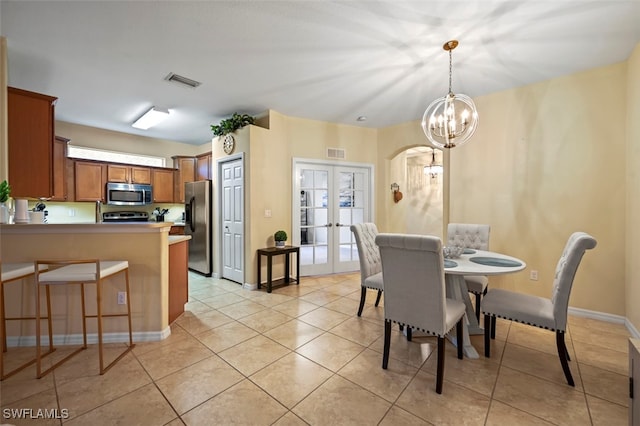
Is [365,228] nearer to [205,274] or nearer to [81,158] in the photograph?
[205,274]

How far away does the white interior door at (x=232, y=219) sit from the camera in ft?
13.6

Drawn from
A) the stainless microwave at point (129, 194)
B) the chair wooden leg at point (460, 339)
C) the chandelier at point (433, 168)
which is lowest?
the chair wooden leg at point (460, 339)

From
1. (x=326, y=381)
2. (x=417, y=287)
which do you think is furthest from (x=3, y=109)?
(x=417, y=287)

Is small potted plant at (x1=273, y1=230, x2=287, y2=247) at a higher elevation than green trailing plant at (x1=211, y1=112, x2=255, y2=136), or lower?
lower

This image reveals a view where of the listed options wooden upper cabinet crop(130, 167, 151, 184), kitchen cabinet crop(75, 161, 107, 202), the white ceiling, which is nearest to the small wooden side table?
the white ceiling

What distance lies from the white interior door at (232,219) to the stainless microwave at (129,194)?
6.13 ft

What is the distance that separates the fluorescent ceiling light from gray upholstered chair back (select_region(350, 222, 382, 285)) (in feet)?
10.9

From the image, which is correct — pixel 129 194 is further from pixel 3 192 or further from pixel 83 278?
pixel 83 278

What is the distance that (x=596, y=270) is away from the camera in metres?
2.90

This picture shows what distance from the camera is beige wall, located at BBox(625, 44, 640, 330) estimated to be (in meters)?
2.48

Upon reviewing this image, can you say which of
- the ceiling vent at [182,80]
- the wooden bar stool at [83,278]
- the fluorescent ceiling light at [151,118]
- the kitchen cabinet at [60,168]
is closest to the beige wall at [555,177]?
the ceiling vent at [182,80]

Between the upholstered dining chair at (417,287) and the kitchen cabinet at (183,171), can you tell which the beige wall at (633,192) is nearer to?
the upholstered dining chair at (417,287)

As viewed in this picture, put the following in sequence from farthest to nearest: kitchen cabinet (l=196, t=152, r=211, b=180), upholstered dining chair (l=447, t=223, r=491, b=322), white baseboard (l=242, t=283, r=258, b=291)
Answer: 1. kitchen cabinet (l=196, t=152, r=211, b=180)
2. white baseboard (l=242, t=283, r=258, b=291)
3. upholstered dining chair (l=447, t=223, r=491, b=322)

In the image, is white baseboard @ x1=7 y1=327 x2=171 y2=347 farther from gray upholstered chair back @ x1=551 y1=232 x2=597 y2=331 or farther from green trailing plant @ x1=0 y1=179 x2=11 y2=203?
gray upholstered chair back @ x1=551 y1=232 x2=597 y2=331
